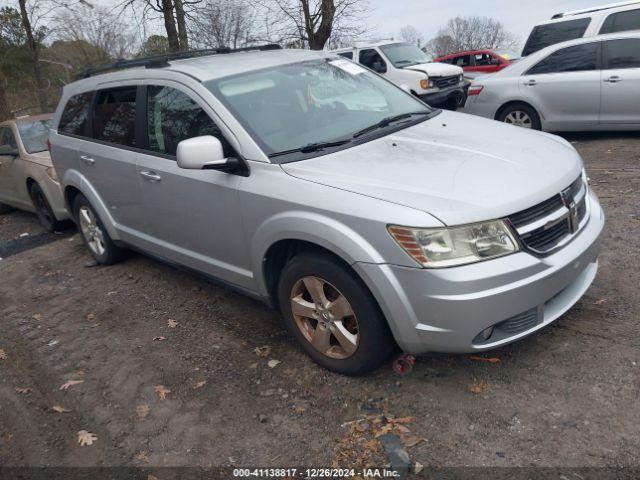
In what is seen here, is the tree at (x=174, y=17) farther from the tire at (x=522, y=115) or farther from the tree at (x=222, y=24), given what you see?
the tire at (x=522, y=115)

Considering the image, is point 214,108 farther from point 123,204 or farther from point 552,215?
point 552,215

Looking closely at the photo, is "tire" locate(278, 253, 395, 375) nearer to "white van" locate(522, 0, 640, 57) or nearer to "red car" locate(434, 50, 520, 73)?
"white van" locate(522, 0, 640, 57)

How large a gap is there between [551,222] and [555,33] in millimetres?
7947

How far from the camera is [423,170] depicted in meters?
3.04

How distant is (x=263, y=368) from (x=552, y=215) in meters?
1.97

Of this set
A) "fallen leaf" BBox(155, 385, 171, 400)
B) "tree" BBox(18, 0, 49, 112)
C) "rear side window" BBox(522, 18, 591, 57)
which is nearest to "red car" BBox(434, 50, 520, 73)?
"rear side window" BBox(522, 18, 591, 57)

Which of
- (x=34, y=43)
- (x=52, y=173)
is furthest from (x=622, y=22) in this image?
(x=34, y=43)

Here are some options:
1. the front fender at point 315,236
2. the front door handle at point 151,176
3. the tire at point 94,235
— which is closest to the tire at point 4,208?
the tire at point 94,235

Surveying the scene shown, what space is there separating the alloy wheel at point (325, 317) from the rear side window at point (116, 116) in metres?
2.08

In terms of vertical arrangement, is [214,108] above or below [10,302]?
above

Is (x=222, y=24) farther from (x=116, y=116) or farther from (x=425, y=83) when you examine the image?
(x=116, y=116)

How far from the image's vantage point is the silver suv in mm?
2725

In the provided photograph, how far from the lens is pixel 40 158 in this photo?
731 centimetres

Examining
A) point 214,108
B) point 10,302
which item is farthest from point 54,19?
point 214,108
